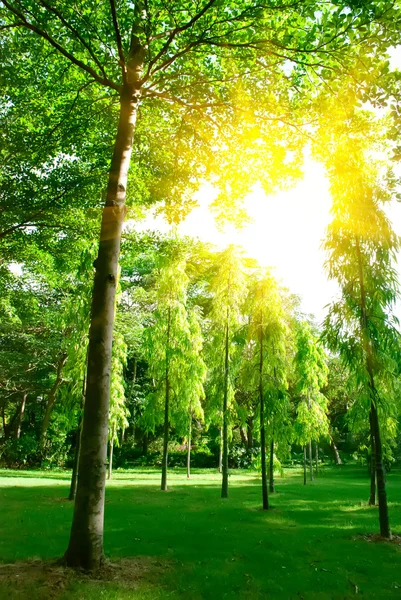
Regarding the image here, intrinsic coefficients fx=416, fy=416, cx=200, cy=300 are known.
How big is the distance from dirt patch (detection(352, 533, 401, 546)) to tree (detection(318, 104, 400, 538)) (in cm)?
110

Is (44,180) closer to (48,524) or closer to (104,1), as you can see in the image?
Answer: (104,1)

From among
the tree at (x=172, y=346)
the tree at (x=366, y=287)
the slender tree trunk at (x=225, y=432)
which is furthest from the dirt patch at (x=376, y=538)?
the tree at (x=172, y=346)

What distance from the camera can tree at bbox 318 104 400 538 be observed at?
9.59 metres

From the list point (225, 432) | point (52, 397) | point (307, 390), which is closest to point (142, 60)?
point (225, 432)

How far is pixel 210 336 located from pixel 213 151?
9.84 metres

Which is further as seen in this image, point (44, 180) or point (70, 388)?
point (70, 388)

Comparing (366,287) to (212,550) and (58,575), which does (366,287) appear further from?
(58,575)

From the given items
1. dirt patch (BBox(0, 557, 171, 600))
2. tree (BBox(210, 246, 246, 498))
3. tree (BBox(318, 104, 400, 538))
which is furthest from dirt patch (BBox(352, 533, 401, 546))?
tree (BBox(210, 246, 246, 498))

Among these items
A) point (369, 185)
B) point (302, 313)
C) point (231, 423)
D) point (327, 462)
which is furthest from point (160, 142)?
point (327, 462)

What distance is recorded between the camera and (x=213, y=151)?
31.6ft

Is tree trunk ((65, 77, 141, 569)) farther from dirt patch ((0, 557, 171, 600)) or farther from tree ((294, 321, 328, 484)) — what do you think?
tree ((294, 321, 328, 484))

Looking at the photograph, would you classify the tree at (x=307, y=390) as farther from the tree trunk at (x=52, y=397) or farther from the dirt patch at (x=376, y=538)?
the tree trunk at (x=52, y=397)

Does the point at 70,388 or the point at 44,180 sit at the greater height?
the point at 44,180

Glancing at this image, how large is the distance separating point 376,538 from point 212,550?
3.75 meters
